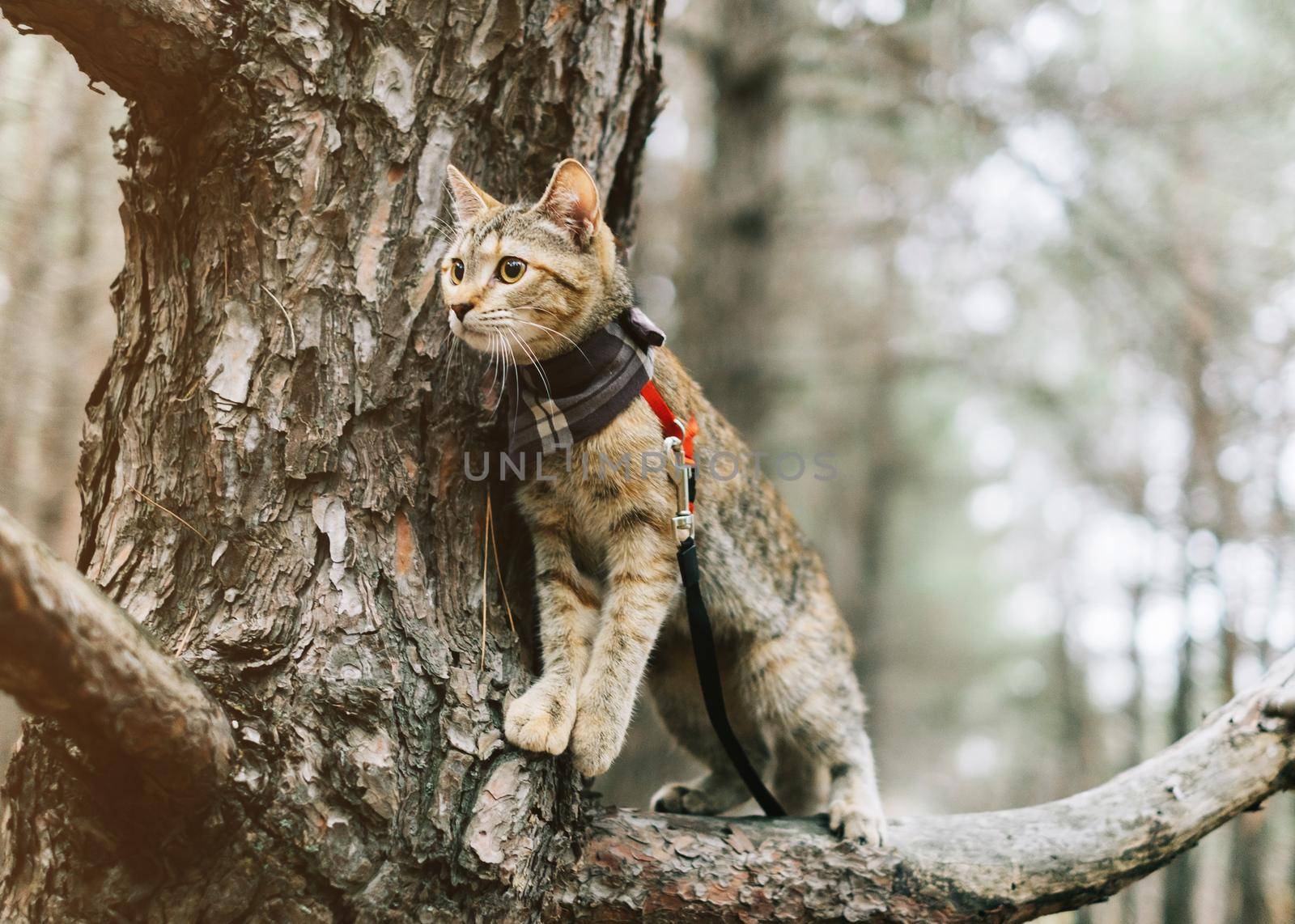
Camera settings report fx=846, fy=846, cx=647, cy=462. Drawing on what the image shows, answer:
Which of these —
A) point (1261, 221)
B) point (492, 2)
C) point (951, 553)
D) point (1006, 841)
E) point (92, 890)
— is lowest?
point (92, 890)

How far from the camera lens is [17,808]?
1.82m

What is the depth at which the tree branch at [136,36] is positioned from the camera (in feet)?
6.03

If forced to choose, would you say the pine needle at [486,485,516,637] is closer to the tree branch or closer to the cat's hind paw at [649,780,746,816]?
the cat's hind paw at [649,780,746,816]

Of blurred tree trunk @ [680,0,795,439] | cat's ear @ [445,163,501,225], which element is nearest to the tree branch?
cat's ear @ [445,163,501,225]

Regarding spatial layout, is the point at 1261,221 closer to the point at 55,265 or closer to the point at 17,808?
the point at 17,808

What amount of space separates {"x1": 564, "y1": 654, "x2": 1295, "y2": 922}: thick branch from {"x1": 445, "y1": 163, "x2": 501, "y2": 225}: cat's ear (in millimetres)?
1795

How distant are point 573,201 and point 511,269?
10.9 inches

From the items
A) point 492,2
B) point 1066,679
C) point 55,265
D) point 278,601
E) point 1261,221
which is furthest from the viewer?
point 1066,679

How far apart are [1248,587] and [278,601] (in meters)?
6.21

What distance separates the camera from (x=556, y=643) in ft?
8.24

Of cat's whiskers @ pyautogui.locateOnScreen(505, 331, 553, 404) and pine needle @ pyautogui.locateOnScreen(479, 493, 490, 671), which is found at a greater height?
cat's whiskers @ pyautogui.locateOnScreen(505, 331, 553, 404)

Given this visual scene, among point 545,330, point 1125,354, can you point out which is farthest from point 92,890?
point 1125,354

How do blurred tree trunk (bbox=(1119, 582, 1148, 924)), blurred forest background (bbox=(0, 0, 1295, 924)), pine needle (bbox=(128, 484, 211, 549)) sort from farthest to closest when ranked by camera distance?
blurred tree trunk (bbox=(1119, 582, 1148, 924))
blurred forest background (bbox=(0, 0, 1295, 924))
pine needle (bbox=(128, 484, 211, 549))

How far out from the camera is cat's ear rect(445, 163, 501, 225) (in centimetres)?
244
